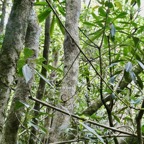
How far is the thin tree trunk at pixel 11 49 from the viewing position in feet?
2.01

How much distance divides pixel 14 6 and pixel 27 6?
3 cm

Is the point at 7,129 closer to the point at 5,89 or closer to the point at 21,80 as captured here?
the point at 21,80

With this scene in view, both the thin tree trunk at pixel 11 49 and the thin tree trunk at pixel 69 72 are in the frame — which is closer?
the thin tree trunk at pixel 11 49

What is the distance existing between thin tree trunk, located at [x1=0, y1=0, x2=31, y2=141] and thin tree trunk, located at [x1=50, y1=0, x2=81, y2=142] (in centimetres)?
33

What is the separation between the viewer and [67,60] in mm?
1085

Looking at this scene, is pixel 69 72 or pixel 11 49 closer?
pixel 11 49

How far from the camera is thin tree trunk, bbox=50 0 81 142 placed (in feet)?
3.23

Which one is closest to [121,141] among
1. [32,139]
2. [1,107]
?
[32,139]

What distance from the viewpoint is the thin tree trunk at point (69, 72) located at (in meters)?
0.98

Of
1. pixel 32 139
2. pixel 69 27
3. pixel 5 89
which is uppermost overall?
pixel 69 27

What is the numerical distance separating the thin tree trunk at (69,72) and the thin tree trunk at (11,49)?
0.33m

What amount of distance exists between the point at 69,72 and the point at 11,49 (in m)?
0.47

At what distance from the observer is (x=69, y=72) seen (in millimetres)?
1073

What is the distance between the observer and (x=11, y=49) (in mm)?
621
